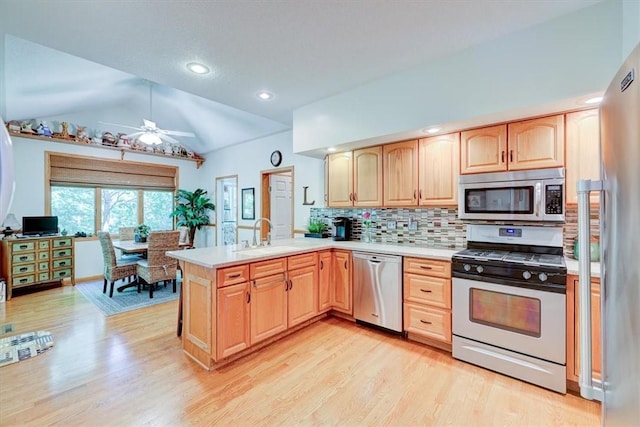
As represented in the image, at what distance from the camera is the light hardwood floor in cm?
180

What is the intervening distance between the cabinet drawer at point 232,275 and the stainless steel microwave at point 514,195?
81.4 inches

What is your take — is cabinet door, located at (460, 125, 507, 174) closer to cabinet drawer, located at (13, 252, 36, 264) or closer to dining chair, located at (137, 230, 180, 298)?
dining chair, located at (137, 230, 180, 298)

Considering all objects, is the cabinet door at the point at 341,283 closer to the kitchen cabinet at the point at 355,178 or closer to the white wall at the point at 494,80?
the kitchen cabinet at the point at 355,178

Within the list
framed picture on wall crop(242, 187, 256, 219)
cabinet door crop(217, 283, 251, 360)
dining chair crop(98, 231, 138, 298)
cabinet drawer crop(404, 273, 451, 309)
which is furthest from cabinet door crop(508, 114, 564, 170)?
dining chair crop(98, 231, 138, 298)

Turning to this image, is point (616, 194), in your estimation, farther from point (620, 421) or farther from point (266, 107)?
point (266, 107)

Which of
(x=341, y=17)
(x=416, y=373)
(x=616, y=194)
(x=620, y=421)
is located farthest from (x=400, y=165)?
(x=620, y=421)

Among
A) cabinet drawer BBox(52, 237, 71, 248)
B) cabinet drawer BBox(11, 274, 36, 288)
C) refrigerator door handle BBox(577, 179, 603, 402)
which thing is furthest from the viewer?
cabinet drawer BBox(52, 237, 71, 248)

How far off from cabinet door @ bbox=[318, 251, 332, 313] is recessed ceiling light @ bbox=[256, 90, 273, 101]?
1855mm

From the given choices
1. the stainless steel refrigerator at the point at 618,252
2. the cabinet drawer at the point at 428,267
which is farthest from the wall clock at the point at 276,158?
the stainless steel refrigerator at the point at 618,252

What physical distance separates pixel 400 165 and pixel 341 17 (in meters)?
1.62

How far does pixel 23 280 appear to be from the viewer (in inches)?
167

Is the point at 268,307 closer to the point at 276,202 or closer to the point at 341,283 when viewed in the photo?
the point at 341,283

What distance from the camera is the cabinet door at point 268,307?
2.53 m

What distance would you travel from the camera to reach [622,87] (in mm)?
727
